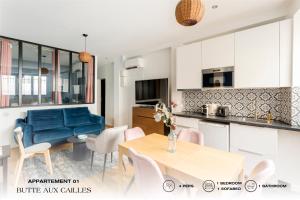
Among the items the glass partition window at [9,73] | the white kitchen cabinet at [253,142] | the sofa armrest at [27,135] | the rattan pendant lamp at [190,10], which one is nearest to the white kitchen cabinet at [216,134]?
the white kitchen cabinet at [253,142]

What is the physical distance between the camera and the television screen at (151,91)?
3.93m

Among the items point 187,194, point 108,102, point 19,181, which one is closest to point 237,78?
point 187,194

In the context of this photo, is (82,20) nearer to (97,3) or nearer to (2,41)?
(97,3)

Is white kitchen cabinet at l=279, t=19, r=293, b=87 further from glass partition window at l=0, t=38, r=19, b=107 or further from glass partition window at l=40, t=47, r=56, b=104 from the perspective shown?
glass partition window at l=0, t=38, r=19, b=107

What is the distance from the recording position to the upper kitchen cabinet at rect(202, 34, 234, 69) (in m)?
2.63

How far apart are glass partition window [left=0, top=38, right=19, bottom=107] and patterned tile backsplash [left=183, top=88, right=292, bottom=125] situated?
4.28 m

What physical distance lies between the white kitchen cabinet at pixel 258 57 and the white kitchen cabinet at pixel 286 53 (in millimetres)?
44

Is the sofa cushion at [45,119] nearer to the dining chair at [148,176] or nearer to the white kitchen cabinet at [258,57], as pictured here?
the dining chair at [148,176]

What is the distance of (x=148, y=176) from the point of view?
121 cm

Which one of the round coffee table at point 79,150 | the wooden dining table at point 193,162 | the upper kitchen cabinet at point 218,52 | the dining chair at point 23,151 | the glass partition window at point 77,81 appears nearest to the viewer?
the wooden dining table at point 193,162

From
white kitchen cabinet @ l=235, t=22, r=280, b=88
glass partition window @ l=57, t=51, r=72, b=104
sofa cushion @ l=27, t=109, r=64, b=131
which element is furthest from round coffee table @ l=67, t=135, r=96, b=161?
white kitchen cabinet @ l=235, t=22, r=280, b=88

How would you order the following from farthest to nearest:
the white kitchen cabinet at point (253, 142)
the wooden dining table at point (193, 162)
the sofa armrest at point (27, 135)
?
the sofa armrest at point (27, 135), the white kitchen cabinet at point (253, 142), the wooden dining table at point (193, 162)

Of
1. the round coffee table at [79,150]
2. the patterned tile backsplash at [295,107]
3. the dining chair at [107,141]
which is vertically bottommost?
the round coffee table at [79,150]

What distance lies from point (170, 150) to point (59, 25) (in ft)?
9.91
